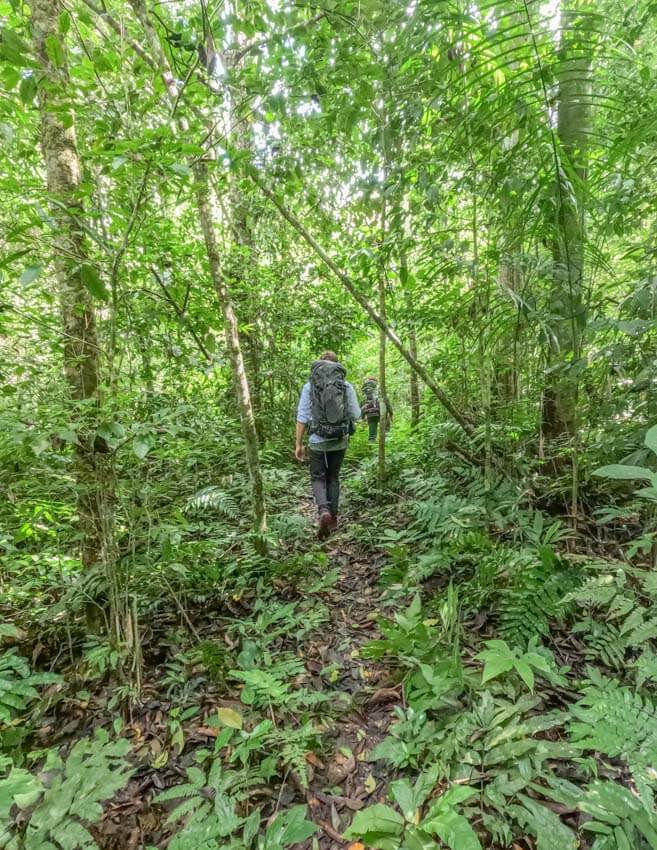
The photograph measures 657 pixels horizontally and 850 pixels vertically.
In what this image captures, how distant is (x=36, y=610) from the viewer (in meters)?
2.83

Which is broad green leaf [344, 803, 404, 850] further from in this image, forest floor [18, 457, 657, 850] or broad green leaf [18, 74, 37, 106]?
broad green leaf [18, 74, 37, 106]

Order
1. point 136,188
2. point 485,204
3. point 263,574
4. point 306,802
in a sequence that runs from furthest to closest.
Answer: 1. point 263,574
2. point 485,204
3. point 136,188
4. point 306,802

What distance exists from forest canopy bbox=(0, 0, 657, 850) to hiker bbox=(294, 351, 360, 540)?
96 cm

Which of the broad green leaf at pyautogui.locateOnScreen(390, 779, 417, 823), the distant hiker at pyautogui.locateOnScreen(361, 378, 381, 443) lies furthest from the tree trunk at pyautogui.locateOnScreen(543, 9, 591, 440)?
the distant hiker at pyautogui.locateOnScreen(361, 378, 381, 443)

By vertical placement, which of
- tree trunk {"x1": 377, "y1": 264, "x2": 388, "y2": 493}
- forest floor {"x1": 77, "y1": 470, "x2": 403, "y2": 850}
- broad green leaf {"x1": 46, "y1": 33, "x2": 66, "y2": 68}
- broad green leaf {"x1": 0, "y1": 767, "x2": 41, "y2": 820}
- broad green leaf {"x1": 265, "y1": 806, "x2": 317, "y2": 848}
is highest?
broad green leaf {"x1": 46, "y1": 33, "x2": 66, "y2": 68}

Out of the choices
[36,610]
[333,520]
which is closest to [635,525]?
[333,520]

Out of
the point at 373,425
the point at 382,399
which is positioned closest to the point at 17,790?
the point at 382,399

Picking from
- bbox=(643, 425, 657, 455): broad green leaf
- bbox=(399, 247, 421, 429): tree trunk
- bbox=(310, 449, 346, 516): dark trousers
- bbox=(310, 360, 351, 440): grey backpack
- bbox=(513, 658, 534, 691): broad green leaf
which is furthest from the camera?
bbox=(310, 449, 346, 516): dark trousers

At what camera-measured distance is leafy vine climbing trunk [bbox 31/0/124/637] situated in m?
2.28

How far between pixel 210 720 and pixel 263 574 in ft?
4.35

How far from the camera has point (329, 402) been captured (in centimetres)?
464

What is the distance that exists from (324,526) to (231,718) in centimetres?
Result: 239

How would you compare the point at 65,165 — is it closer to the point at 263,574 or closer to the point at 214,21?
the point at 214,21

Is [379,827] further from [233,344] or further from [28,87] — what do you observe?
[28,87]
